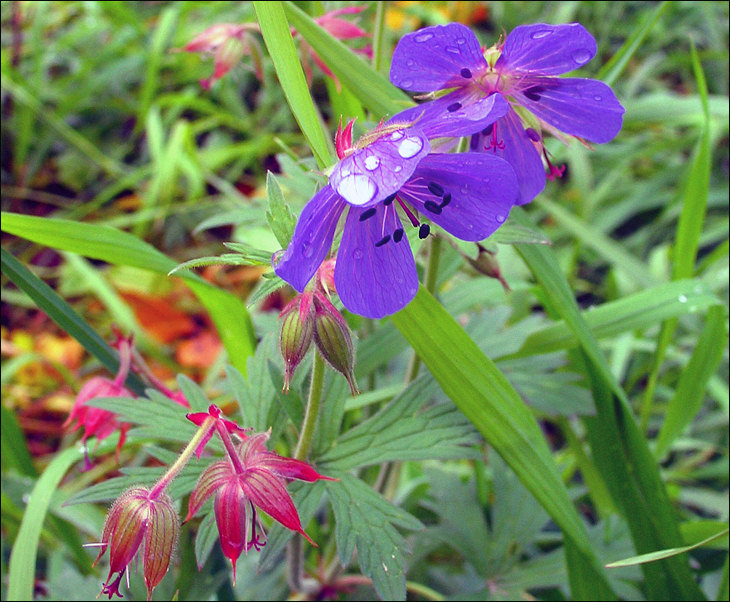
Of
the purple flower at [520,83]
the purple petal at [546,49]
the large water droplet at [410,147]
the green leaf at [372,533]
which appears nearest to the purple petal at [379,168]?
the large water droplet at [410,147]

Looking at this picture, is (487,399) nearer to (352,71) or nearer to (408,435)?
(408,435)

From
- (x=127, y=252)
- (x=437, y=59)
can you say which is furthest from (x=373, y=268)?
(x=127, y=252)

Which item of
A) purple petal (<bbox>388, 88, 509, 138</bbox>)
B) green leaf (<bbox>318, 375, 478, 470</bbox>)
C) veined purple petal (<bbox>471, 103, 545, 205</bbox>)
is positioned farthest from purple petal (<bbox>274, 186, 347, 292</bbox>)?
green leaf (<bbox>318, 375, 478, 470</bbox>)

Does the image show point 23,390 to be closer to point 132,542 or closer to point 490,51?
point 132,542

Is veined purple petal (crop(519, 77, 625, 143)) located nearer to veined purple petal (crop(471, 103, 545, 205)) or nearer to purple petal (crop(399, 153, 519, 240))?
veined purple petal (crop(471, 103, 545, 205))

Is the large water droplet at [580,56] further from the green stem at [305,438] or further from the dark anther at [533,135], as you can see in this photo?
the green stem at [305,438]
